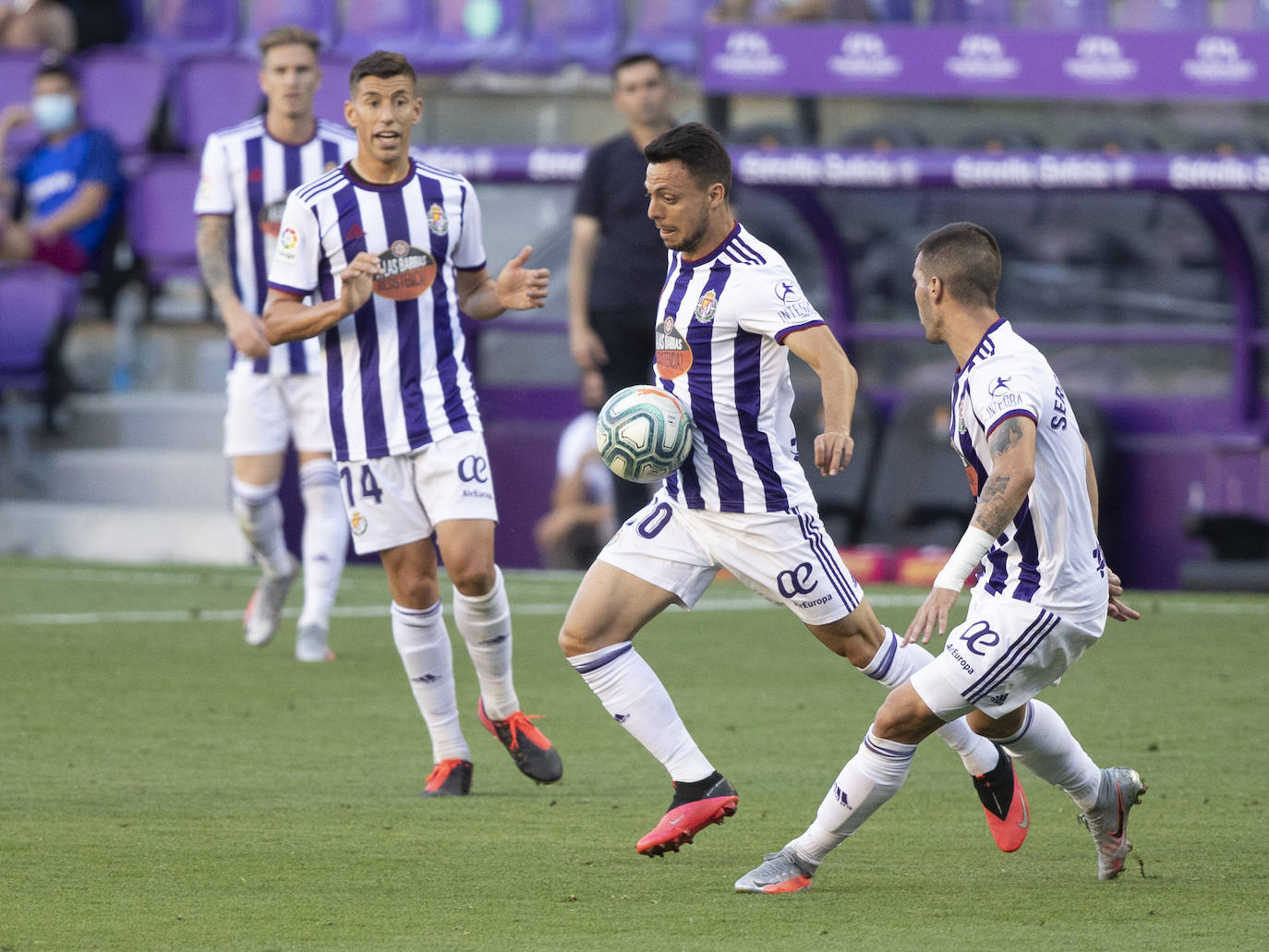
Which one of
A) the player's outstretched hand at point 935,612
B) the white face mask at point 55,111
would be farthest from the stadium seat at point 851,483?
the player's outstretched hand at point 935,612

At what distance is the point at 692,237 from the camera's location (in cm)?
477

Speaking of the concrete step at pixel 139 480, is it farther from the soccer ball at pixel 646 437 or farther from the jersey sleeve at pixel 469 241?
the soccer ball at pixel 646 437

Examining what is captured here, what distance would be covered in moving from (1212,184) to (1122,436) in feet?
5.60

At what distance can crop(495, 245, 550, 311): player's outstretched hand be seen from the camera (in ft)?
18.1

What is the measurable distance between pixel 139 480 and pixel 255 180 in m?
5.64

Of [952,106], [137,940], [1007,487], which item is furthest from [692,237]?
[952,106]

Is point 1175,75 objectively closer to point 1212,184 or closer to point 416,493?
point 1212,184

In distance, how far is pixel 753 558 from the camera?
15.7ft

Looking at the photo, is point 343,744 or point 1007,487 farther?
point 343,744

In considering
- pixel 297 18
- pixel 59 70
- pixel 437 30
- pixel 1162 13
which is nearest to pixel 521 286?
pixel 1162 13

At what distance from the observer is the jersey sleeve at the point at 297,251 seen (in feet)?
18.1

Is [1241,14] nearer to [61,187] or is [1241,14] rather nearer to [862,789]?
[61,187]

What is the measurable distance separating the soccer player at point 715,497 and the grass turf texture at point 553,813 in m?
0.44

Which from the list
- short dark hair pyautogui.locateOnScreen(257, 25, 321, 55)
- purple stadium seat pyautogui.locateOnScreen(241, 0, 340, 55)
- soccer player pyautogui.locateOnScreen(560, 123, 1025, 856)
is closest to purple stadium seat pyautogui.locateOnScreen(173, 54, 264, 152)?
purple stadium seat pyautogui.locateOnScreen(241, 0, 340, 55)
